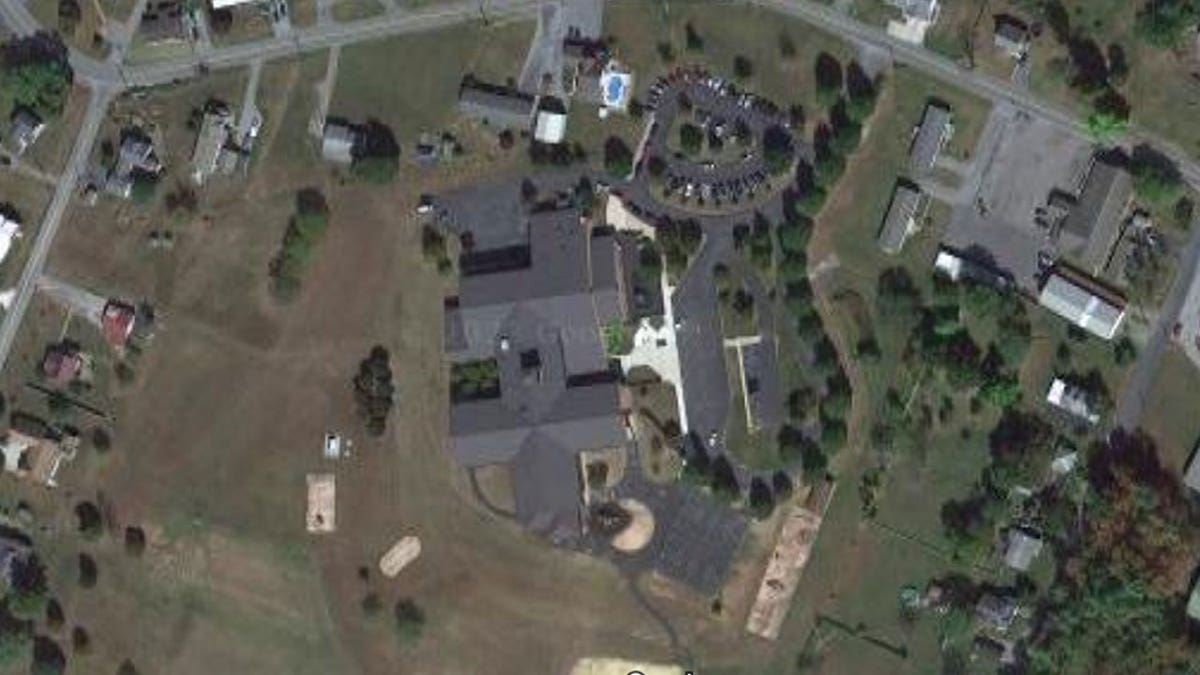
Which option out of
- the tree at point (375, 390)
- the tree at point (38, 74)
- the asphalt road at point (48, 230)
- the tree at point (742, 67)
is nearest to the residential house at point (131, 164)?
the asphalt road at point (48, 230)

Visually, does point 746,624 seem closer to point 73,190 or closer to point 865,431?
point 865,431

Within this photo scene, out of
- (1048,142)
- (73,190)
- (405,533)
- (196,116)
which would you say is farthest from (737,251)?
(73,190)

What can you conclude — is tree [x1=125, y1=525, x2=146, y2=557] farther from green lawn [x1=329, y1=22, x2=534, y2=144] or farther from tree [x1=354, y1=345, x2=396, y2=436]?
green lawn [x1=329, y1=22, x2=534, y2=144]

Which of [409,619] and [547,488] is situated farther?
[409,619]

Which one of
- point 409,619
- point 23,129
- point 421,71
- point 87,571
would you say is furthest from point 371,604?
point 23,129

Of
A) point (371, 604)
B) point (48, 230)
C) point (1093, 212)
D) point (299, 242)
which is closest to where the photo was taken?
point (1093, 212)

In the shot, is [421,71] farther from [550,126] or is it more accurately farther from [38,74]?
[38,74]
